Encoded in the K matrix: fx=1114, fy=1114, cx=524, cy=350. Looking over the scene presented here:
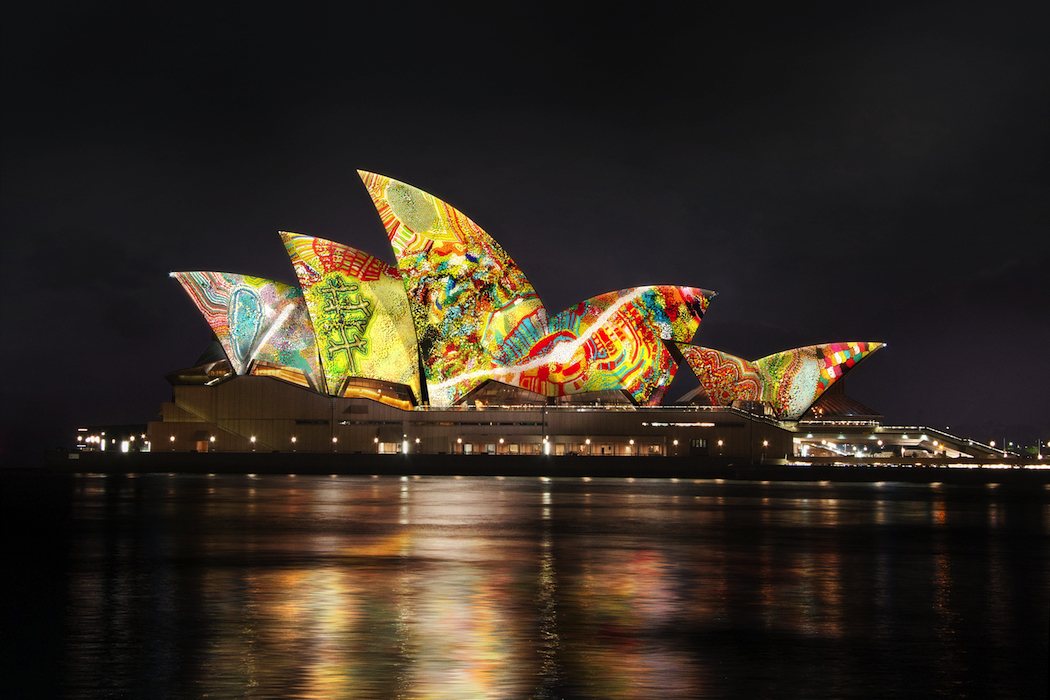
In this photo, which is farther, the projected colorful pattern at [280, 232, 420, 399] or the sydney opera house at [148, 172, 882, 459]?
the sydney opera house at [148, 172, 882, 459]

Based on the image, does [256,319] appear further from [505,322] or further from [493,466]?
[493,466]

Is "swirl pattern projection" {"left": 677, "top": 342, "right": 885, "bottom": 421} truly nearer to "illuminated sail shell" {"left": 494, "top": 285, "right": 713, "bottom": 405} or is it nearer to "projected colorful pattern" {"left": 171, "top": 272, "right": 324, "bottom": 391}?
"illuminated sail shell" {"left": 494, "top": 285, "right": 713, "bottom": 405}

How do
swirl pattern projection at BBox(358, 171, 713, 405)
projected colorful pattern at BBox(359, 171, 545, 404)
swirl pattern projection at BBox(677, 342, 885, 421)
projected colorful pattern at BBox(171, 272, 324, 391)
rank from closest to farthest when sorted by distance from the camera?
projected colorful pattern at BBox(359, 171, 545, 404) → swirl pattern projection at BBox(358, 171, 713, 405) → projected colorful pattern at BBox(171, 272, 324, 391) → swirl pattern projection at BBox(677, 342, 885, 421)

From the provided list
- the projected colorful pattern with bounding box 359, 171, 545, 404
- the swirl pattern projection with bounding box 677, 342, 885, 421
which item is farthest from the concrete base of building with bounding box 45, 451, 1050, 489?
the projected colorful pattern with bounding box 359, 171, 545, 404

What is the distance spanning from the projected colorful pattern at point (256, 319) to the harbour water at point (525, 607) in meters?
43.5

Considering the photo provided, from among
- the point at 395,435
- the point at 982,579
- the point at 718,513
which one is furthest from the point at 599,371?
the point at 982,579

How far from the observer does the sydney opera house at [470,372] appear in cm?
6988

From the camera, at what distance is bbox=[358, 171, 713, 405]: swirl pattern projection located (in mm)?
67188

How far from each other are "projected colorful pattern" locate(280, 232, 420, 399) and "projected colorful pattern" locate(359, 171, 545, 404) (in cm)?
204

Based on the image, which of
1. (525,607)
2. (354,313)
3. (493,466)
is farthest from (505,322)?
(525,607)

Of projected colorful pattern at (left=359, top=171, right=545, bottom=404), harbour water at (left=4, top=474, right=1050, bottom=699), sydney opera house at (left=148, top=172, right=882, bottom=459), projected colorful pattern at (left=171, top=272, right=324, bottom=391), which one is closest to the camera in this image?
harbour water at (left=4, top=474, right=1050, bottom=699)

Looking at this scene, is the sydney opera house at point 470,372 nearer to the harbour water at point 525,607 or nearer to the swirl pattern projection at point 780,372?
the swirl pattern projection at point 780,372

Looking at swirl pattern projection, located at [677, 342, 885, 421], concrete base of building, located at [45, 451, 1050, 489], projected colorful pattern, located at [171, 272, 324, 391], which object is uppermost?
projected colorful pattern, located at [171, 272, 324, 391]

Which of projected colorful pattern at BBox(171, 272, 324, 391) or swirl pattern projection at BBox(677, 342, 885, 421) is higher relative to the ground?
projected colorful pattern at BBox(171, 272, 324, 391)
